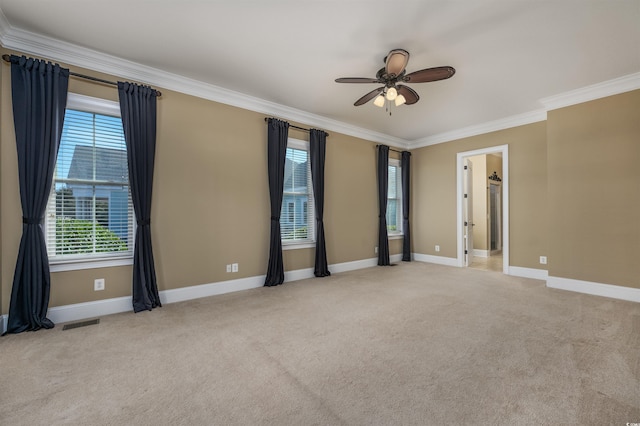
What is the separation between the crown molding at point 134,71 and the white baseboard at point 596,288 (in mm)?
4593

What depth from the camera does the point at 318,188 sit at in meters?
5.11

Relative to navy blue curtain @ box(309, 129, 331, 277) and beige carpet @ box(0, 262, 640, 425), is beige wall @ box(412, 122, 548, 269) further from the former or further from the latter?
navy blue curtain @ box(309, 129, 331, 277)

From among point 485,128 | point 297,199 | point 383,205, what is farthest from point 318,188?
point 485,128

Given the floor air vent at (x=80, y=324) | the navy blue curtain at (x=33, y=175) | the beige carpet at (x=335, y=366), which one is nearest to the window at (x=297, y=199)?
the beige carpet at (x=335, y=366)

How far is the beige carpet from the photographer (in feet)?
5.47

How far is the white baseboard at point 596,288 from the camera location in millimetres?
3764

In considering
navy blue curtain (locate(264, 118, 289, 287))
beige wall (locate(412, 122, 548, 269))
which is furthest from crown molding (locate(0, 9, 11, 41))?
beige wall (locate(412, 122, 548, 269))

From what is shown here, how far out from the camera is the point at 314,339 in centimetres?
263

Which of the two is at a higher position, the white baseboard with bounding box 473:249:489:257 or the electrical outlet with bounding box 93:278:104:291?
the electrical outlet with bounding box 93:278:104:291

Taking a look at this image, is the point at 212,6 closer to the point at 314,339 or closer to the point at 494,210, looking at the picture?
the point at 314,339

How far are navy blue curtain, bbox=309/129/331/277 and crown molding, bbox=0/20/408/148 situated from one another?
35cm

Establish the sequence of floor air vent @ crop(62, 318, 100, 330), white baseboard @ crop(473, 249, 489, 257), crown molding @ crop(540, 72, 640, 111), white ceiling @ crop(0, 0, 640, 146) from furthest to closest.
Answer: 1. white baseboard @ crop(473, 249, 489, 257)
2. crown molding @ crop(540, 72, 640, 111)
3. floor air vent @ crop(62, 318, 100, 330)
4. white ceiling @ crop(0, 0, 640, 146)

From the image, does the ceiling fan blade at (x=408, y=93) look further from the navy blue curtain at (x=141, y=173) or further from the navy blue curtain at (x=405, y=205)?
the navy blue curtain at (x=405, y=205)

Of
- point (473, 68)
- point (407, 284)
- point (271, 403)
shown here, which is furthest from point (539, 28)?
point (271, 403)
